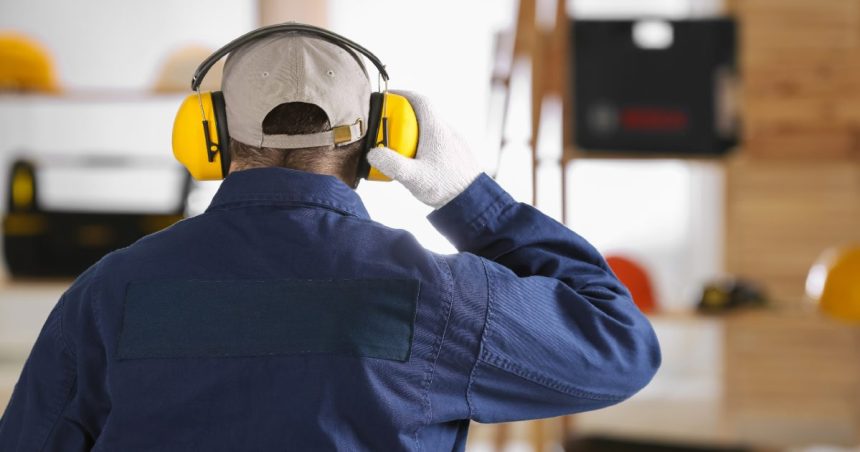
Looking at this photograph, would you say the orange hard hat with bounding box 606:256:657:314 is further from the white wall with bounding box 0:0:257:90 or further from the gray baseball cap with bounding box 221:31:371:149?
the white wall with bounding box 0:0:257:90

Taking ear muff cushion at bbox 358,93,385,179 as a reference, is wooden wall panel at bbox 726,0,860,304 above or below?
below

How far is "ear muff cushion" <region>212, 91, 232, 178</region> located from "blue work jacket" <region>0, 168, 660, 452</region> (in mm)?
76

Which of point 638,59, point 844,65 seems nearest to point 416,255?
point 638,59

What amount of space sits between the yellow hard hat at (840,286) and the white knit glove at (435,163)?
7.20 feet

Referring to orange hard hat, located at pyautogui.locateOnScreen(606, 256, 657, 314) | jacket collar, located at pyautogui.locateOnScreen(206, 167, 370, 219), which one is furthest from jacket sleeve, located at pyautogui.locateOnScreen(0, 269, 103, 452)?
orange hard hat, located at pyautogui.locateOnScreen(606, 256, 657, 314)

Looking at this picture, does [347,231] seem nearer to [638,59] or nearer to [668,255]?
[638,59]

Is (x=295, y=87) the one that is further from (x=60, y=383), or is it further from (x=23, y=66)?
(x=23, y=66)

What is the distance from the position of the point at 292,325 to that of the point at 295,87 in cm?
26

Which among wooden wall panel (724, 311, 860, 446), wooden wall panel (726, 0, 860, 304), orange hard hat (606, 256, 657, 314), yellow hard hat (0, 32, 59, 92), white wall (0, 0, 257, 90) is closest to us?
orange hard hat (606, 256, 657, 314)

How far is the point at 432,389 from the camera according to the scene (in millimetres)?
1129

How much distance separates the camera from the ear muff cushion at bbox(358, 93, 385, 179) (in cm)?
122

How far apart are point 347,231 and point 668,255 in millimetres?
3764

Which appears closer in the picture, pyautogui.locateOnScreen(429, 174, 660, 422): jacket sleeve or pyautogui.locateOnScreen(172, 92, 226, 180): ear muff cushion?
pyautogui.locateOnScreen(429, 174, 660, 422): jacket sleeve

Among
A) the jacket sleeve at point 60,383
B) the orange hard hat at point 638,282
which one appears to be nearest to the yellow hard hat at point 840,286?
the orange hard hat at point 638,282
